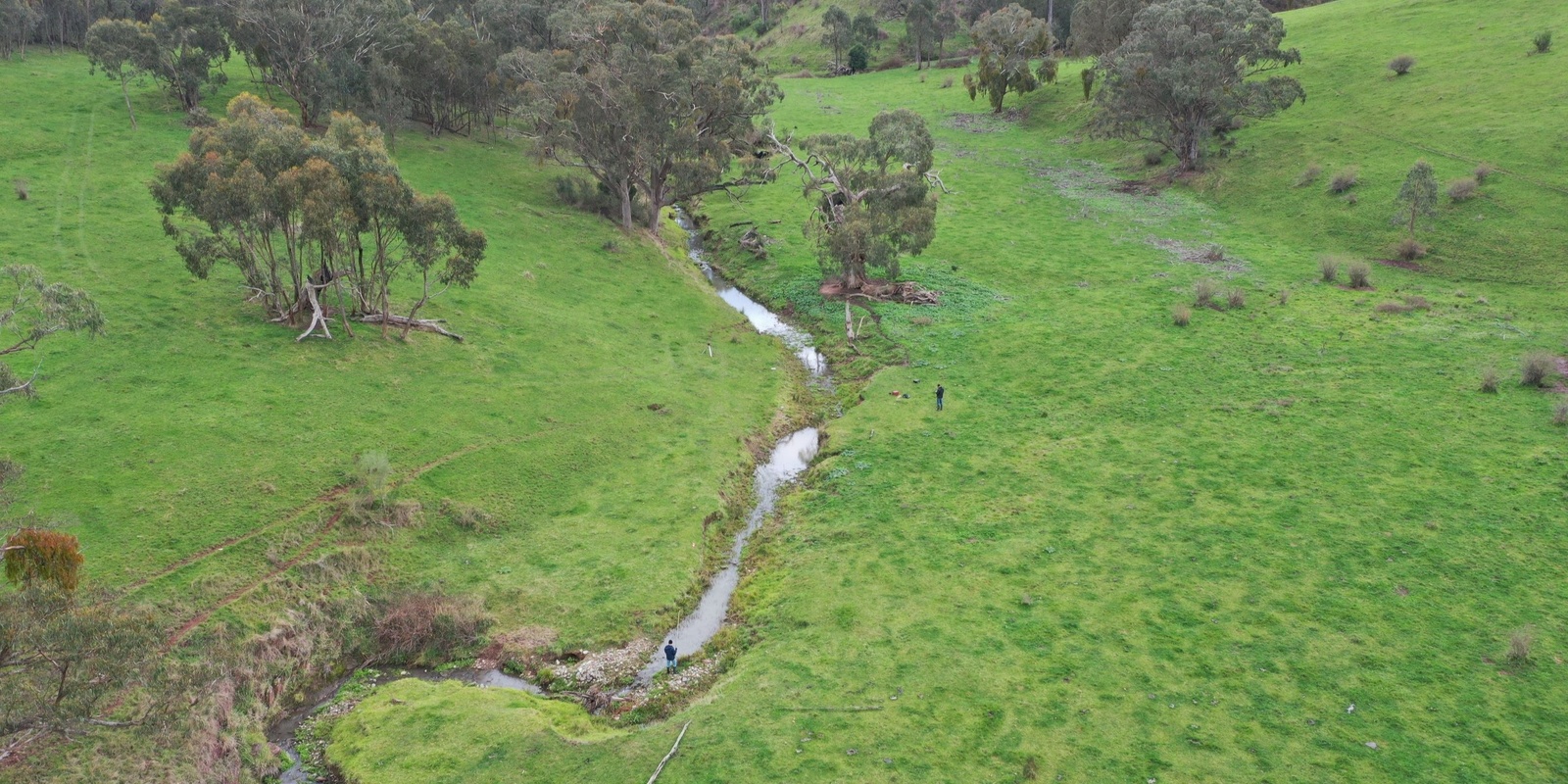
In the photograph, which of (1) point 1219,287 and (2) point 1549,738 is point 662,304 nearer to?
(1) point 1219,287

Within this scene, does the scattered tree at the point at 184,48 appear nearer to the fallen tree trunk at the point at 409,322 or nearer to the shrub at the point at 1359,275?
the fallen tree trunk at the point at 409,322

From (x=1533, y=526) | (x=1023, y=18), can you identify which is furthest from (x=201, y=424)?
(x=1023, y=18)

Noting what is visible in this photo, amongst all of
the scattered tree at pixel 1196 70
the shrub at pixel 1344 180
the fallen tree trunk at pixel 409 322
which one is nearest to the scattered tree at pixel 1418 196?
the shrub at pixel 1344 180

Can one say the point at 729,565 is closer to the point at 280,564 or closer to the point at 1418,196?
the point at 280,564

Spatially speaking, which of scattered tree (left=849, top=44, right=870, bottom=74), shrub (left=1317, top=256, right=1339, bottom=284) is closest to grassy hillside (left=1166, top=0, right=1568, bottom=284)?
shrub (left=1317, top=256, right=1339, bottom=284)

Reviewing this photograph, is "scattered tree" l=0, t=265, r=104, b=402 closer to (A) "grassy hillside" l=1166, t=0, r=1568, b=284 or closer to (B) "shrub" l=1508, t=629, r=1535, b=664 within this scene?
(B) "shrub" l=1508, t=629, r=1535, b=664

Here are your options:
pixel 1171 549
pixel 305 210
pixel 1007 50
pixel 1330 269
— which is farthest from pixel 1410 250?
pixel 305 210
